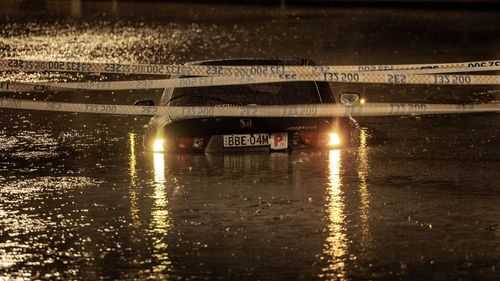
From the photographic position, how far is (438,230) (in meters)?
11.2

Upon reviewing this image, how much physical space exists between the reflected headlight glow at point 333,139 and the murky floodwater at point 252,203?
137 millimetres

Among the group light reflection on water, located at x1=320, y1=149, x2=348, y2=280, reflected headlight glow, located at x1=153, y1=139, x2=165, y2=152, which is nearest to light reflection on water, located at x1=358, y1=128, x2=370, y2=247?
light reflection on water, located at x1=320, y1=149, x2=348, y2=280

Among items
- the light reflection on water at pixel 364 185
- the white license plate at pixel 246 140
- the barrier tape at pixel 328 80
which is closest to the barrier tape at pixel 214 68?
the barrier tape at pixel 328 80

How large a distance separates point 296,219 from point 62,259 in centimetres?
222

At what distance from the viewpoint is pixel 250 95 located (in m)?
15.7

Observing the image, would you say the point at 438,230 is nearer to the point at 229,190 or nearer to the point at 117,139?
the point at 229,190

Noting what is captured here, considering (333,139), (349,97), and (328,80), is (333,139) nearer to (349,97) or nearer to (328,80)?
(349,97)

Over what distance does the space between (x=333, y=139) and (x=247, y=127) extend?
966mm

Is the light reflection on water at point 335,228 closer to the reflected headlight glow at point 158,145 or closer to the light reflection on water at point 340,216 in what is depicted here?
the light reflection on water at point 340,216

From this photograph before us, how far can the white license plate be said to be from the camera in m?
15.0

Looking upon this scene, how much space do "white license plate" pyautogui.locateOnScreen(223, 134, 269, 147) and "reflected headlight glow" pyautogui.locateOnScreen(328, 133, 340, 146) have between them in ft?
2.27

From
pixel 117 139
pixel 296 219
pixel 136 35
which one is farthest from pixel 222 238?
pixel 136 35

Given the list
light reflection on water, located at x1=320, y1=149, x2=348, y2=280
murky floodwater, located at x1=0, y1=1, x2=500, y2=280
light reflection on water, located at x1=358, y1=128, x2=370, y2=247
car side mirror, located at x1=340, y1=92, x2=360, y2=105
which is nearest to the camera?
light reflection on water, located at x1=320, y1=149, x2=348, y2=280

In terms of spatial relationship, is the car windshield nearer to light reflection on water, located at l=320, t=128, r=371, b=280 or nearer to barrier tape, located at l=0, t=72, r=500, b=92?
barrier tape, located at l=0, t=72, r=500, b=92
